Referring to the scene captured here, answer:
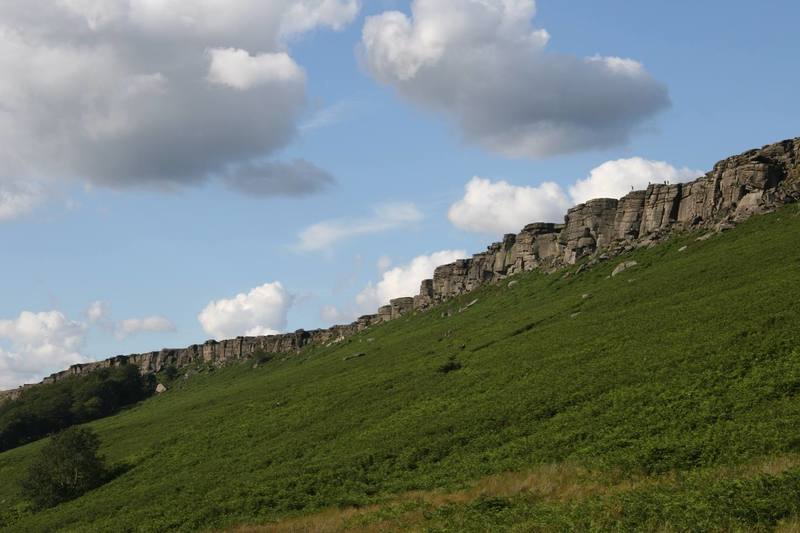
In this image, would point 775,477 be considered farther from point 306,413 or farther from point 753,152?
point 753,152

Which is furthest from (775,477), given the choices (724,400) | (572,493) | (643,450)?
(724,400)

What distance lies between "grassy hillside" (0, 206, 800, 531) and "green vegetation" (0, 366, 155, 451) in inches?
2181

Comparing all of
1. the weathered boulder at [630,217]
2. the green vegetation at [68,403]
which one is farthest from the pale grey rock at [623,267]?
the green vegetation at [68,403]

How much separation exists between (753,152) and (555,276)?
3442cm

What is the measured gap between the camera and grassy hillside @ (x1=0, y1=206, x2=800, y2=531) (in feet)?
94.7

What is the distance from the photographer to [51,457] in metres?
69.8

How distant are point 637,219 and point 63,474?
91714 millimetres

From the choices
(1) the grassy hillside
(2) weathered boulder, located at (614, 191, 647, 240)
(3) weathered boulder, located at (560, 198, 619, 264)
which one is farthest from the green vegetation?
(2) weathered boulder, located at (614, 191, 647, 240)

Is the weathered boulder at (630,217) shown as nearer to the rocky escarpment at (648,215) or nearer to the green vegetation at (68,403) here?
the rocky escarpment at (648,215)

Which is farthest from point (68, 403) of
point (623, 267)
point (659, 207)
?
point (659, 207)

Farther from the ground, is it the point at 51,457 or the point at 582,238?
the point at 582,238

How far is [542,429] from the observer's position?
153ft

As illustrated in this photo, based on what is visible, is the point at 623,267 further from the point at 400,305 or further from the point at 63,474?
Answer: the point at 400,305

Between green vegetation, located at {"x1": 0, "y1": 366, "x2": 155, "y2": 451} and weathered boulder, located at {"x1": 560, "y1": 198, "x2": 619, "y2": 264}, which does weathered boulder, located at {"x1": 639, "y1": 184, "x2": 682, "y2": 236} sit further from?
green vegetation, located at {"x1": 0, "y1": 366, "x2": 155, "y2": 451}
